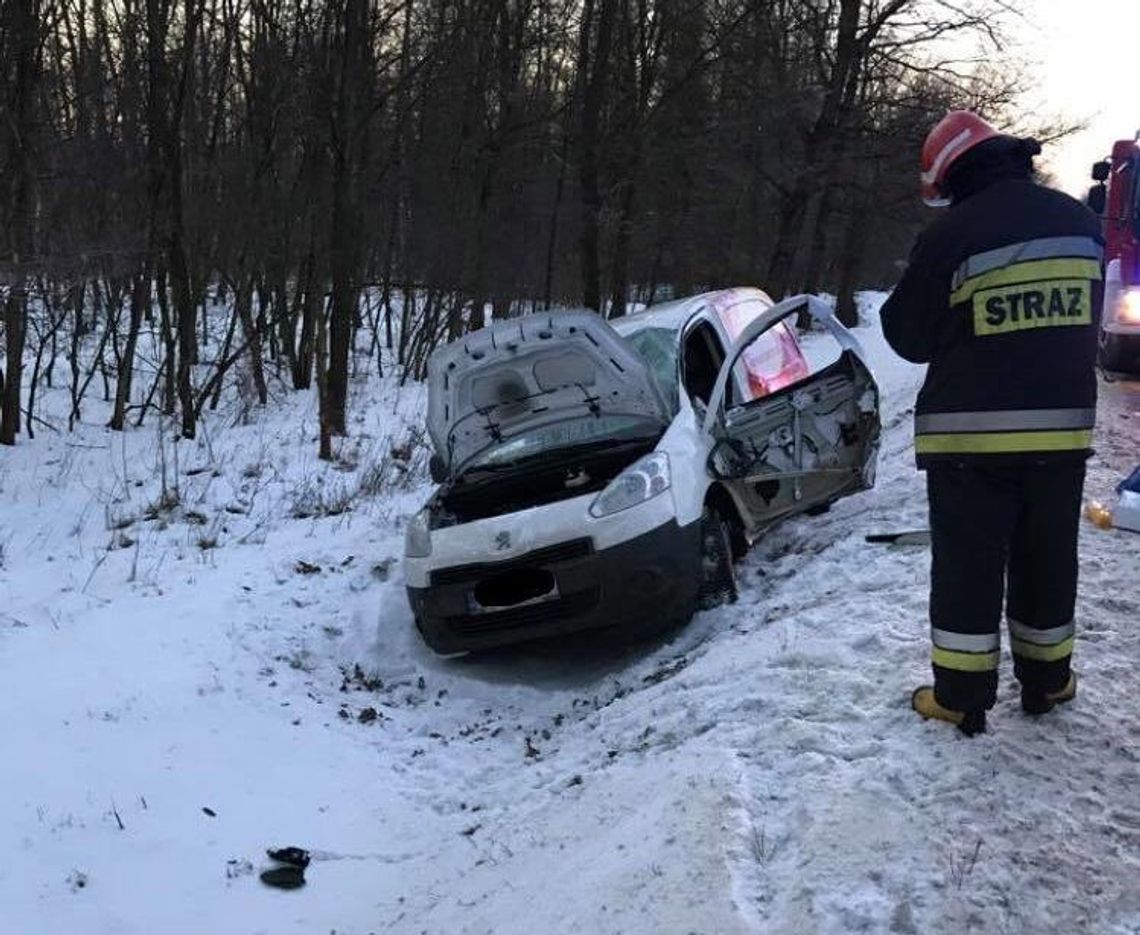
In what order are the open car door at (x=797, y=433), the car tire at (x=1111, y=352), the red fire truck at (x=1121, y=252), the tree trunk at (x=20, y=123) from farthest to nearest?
the tree trunk at (x=20, y=123), the car tire at (x=1111, y=352), the red fire truck at (x=1121, y=252), the open car door at (x=797, y=433)

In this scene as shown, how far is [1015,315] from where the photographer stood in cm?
318

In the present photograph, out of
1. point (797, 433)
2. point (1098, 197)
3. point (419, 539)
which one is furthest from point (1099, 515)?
point (1098, 197)

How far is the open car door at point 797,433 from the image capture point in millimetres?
6133

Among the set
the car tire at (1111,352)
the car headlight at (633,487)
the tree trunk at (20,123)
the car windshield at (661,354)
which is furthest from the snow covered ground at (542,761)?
the tree trunk at (20,123)

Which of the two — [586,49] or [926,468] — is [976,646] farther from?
[586,49]

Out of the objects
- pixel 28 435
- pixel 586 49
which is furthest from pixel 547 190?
pixel 28 435

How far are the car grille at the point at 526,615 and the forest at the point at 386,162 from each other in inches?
263

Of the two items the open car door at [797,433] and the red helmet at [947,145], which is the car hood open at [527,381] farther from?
the red helmet at [947,145]

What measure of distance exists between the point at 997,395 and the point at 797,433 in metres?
3.29

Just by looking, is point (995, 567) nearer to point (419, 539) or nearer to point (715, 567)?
point (715, 567)

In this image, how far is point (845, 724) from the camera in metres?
3.59

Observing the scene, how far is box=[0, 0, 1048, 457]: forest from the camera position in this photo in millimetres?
12609

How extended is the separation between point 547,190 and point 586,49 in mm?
5628

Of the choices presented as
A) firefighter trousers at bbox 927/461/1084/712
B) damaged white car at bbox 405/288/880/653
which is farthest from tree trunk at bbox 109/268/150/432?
firefighter trousers at bbox 927/461/1084/712
